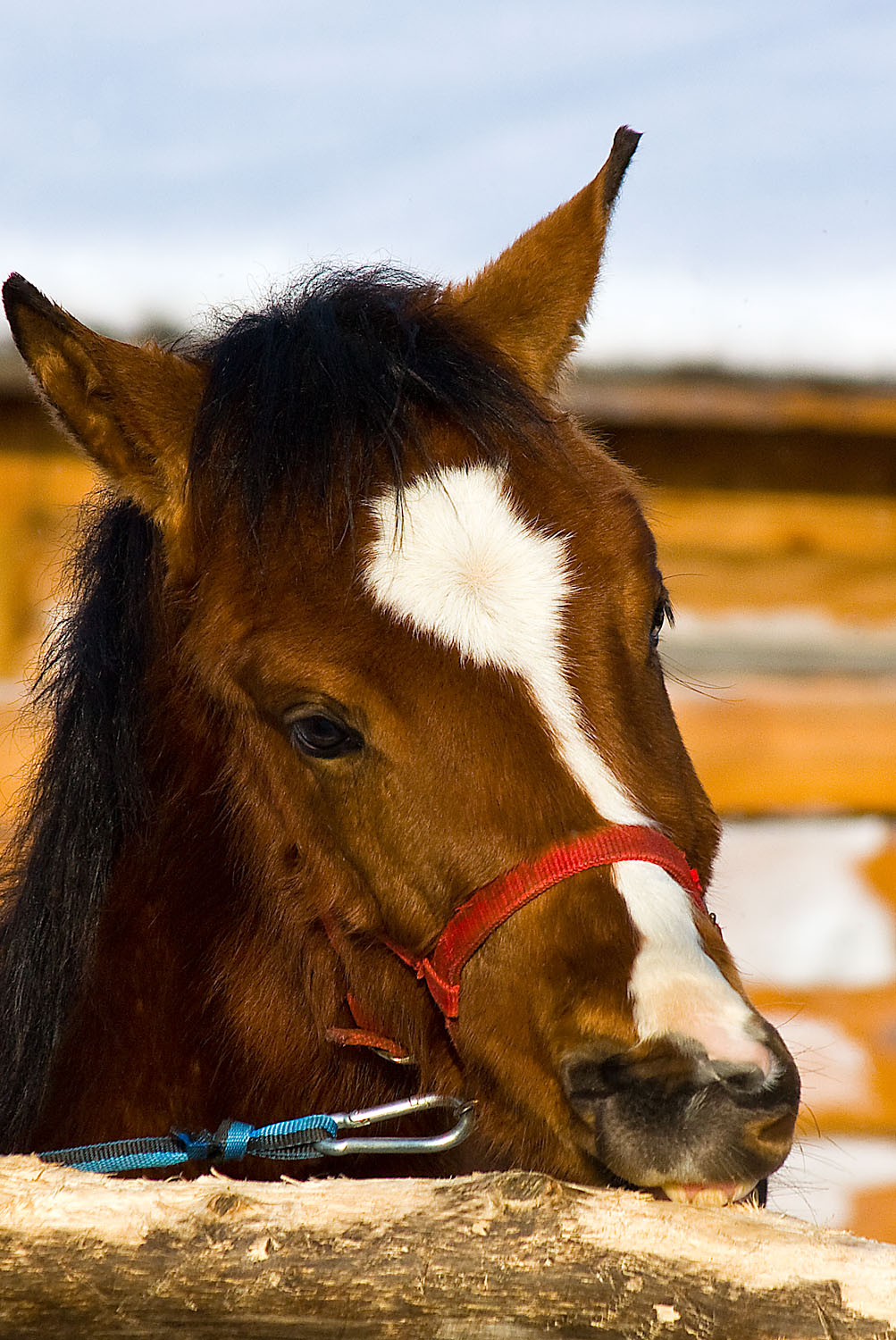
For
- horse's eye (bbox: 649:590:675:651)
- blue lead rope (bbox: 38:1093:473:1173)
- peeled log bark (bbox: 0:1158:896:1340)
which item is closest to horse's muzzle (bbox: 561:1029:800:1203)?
peeled log bark (bbox: 0:1158:896:1340)

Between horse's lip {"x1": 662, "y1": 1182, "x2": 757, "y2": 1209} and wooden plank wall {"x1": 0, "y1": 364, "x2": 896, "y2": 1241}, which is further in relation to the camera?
wooden plank wall {"x1": 0, "y1": 364, "x2": 896, "y2": 1241}

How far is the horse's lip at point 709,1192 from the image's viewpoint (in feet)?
4.20

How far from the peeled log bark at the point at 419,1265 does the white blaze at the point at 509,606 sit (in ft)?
0.99

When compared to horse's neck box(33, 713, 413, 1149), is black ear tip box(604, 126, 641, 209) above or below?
above

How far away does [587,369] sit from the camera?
358 centimetres

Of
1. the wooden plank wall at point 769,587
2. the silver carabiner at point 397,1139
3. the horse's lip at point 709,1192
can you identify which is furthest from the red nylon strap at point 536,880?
the wooden plank wall at point 769,587

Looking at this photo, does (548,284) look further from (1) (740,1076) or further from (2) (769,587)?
(2) (769,587)

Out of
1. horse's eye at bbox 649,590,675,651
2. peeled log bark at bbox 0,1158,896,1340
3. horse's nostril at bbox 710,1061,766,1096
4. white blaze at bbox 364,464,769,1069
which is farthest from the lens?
horse's eye at bbox 649,590,675,651

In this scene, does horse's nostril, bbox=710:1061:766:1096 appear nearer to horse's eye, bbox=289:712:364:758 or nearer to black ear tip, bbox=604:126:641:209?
horse's eye, bbox=289:712:364:758

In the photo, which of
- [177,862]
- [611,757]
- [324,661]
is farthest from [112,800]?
[611,757]

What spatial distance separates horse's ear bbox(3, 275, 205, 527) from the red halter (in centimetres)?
71

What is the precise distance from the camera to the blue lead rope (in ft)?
4.92

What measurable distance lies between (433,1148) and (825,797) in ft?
8.04

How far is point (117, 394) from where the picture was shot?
5.79ft
